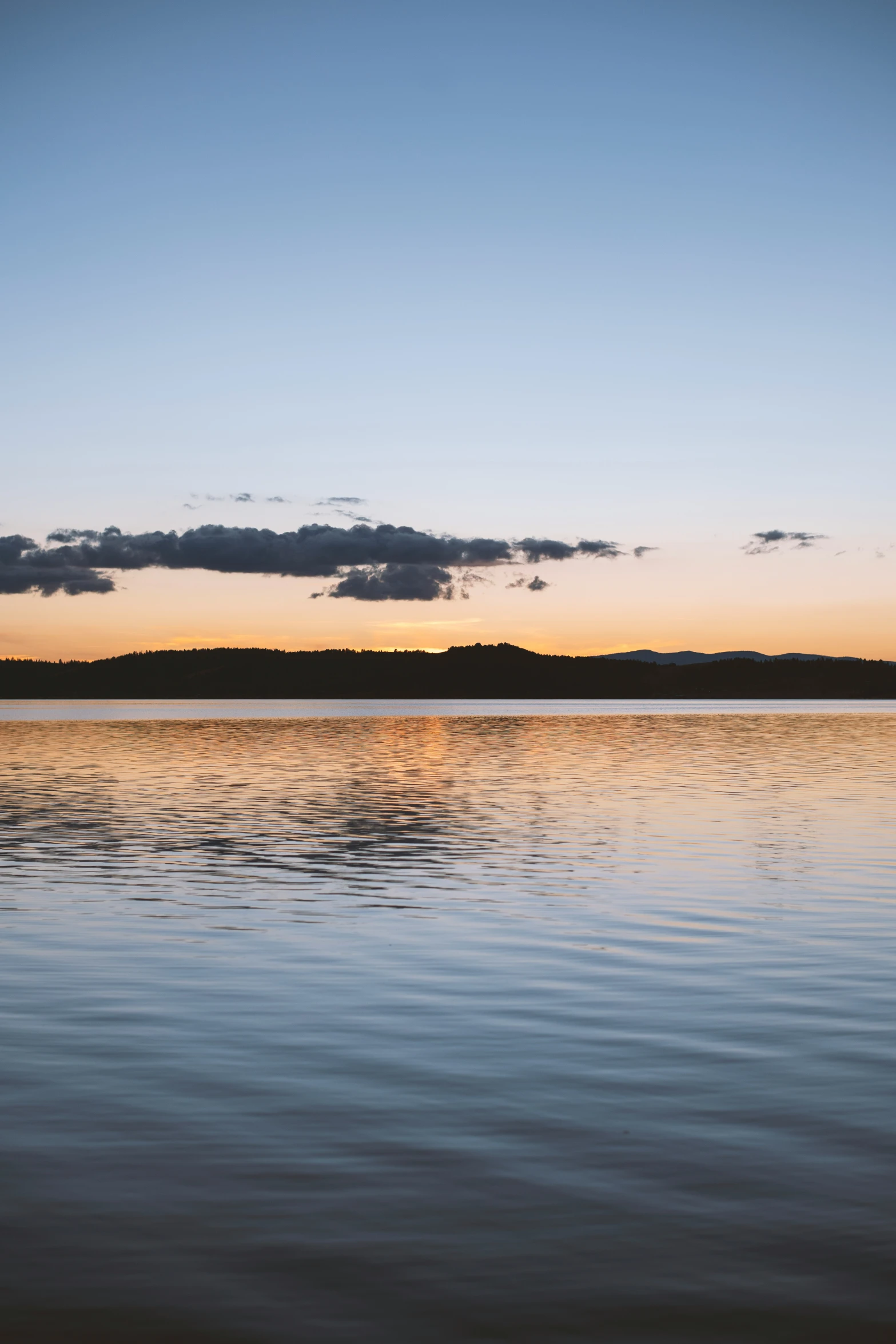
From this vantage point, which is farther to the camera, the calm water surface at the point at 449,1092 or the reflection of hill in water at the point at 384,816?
the reflection of hill in water at the point at 384,816

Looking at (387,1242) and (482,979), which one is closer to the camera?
(387,1242)

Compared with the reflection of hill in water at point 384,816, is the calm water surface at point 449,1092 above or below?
above

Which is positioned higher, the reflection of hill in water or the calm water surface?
the calm water surface

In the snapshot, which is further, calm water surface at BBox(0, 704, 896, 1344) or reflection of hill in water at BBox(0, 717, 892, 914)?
reflection of hill in water at BBox(0, 717, 892, 914)

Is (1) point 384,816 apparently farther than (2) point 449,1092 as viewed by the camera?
Yes

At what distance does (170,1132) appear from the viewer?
394 inches

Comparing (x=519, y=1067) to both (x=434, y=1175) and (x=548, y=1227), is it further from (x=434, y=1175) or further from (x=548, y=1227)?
(x=548, y=1227)

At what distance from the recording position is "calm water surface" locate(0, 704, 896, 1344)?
727 centimetres

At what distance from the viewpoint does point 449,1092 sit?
1118 cm

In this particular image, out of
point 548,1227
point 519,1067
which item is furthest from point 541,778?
point 548,1227

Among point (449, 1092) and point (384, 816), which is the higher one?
point (449, 1092)

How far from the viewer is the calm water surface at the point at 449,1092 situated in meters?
7.27

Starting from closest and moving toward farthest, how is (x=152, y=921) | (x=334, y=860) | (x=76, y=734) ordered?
(x=152, y=921)
(x=334, y=860)
(x=76, y=734)

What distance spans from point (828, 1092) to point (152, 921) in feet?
40.5
